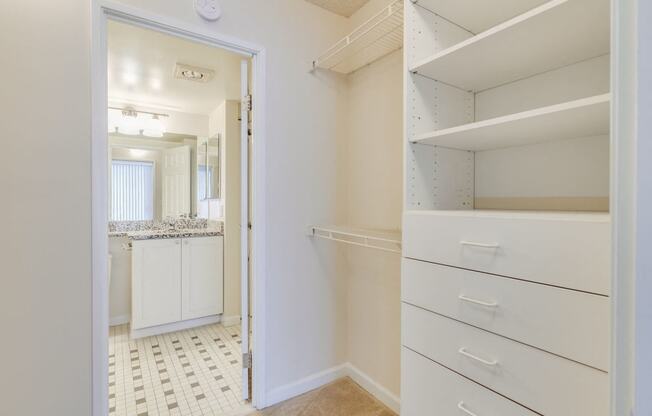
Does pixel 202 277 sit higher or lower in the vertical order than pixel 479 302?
lower

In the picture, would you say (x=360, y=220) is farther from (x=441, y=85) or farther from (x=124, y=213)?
(x=124, y=213)

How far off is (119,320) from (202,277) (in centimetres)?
95

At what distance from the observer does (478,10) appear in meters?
1.21

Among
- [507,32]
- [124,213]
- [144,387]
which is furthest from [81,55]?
[124,213]

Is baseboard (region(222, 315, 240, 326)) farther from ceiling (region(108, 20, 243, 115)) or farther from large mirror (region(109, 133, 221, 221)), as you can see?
ceiling (region(108, 20, 243, 115))

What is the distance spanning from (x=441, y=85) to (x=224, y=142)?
2.39 meters

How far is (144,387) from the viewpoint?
81.6 inches

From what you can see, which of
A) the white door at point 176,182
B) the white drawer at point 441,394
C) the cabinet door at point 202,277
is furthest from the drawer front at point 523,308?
the white door at point 176,182

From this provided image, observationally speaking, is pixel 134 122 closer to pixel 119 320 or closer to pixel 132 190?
pixel 132 190

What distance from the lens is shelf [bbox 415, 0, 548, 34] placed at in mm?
1129

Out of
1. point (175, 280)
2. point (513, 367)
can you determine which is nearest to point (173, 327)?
point (175, 280)

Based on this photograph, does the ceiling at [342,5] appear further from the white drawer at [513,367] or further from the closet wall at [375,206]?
the white drawer at [513,367]

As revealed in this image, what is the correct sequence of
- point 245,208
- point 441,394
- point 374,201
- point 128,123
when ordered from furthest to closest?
point 128,123 → point 374,201 → point 245,208 → point 441,394

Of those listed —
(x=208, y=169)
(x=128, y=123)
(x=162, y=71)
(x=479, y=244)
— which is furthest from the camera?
(x=208, y=169)
